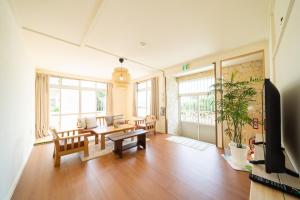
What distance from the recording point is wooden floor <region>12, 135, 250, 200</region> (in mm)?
1774

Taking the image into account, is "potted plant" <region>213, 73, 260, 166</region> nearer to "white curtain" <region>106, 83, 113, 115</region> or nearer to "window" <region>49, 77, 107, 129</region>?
"white curtain" <region>106, 83, 113, 115</region>

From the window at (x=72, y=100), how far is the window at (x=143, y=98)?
73.3 inches

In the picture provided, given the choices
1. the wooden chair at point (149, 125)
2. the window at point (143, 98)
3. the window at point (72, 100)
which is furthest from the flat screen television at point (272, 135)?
the window at point (72, 100)

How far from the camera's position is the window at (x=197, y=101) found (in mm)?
4621

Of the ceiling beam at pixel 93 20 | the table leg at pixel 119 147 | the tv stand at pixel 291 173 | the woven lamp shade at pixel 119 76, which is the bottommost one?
the table leg at pixel 119 147

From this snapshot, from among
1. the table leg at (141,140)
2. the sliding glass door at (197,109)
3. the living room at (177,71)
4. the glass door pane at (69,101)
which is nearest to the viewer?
the living room at (177,71)

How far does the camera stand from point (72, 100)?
560 cm

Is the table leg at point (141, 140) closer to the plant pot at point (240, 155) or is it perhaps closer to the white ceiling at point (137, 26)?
the plant pot at point (240, 155)

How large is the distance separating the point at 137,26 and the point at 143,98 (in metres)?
4.41

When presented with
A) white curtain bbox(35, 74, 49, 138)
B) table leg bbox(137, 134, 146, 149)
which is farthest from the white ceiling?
table leg bbox(137, 134, 146, 149)

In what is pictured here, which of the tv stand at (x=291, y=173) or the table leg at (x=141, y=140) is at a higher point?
the tv stand at (x=291, y=173)

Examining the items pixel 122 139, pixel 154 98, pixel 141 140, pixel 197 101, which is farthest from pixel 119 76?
pixel 197 101

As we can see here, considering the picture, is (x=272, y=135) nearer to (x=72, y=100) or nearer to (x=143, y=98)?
(x=143, y=98)

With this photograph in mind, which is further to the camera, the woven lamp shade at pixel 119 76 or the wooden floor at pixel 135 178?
the woven lamp shade at pixel 119 76
